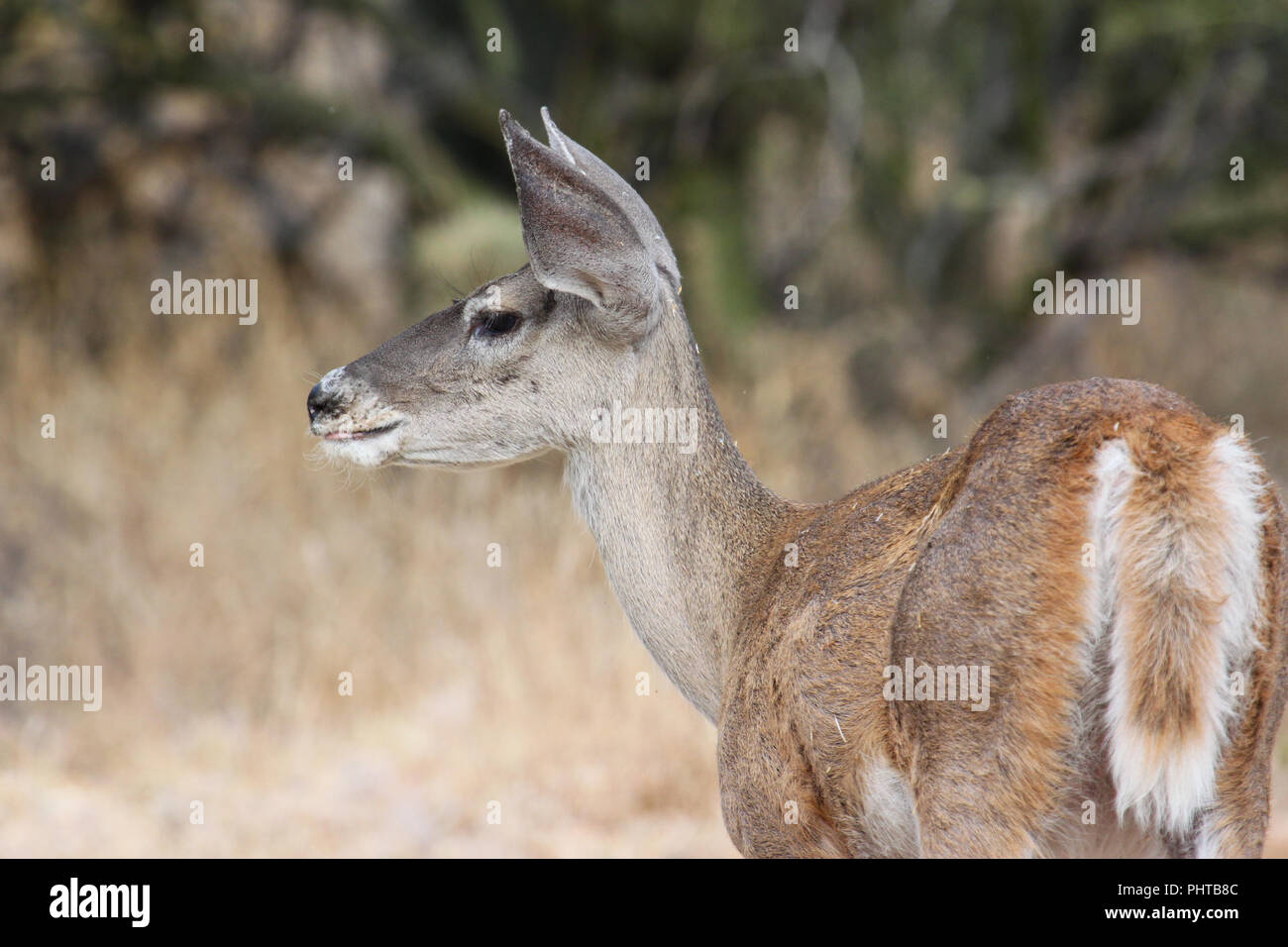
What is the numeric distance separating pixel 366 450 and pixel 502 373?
1.39 feet

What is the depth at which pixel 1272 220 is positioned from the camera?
36.4 ft

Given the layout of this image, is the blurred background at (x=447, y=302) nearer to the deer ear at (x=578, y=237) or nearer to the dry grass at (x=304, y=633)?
the dry grass at (x=304, y=633)

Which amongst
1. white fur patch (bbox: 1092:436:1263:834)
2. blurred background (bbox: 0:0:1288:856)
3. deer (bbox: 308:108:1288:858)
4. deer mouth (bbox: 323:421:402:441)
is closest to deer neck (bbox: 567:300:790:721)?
deer (bbox: 308:108:1288:858)

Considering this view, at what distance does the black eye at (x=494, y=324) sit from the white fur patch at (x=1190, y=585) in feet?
5.81

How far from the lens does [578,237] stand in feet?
13.2

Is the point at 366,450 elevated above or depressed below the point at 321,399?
below

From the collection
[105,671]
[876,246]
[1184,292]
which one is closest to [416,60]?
[876,246]

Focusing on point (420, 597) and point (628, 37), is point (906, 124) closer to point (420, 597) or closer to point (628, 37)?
point (628, 37)

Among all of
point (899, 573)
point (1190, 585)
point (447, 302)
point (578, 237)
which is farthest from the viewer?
point (447, 302)

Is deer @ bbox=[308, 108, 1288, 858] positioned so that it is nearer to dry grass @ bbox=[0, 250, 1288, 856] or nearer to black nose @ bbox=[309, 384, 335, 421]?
black nose @ bbox=[309, 384, 335, 421]

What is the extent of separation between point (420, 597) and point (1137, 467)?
6175 mm

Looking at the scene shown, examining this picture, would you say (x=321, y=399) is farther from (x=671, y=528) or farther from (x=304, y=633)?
(x=304, y=633)

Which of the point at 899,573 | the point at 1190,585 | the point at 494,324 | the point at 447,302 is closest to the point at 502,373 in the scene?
the point at 494,324

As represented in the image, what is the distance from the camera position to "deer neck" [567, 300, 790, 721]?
4293mm
